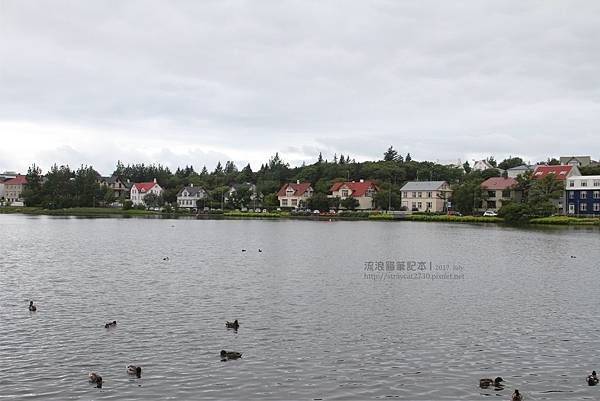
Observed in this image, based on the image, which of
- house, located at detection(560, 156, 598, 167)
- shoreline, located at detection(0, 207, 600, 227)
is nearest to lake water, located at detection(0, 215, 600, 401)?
shoreline, located at detection(0, 207, 600, 227)

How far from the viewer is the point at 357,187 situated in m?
135

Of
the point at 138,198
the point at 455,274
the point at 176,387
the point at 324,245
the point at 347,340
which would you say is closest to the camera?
the point at 176,387

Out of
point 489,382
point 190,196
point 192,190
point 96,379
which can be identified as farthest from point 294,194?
point 96,379

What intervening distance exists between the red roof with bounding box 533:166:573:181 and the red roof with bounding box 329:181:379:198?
114 ft

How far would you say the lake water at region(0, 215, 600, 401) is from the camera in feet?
48.9

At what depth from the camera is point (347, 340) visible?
1902cm

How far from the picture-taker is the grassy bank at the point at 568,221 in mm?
90688

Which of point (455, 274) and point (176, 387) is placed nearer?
point (176, 387)

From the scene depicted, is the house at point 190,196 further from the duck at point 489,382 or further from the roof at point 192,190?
the duck at point 489,382

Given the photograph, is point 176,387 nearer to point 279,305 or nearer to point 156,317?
point 156,317

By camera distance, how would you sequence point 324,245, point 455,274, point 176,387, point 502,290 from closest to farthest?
point 176,387 → point 502,290 → point 455,274 → point 324,245

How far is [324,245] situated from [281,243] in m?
4.50

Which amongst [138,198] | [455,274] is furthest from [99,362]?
[138,198]

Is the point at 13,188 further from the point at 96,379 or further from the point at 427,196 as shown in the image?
the point at 96,379
